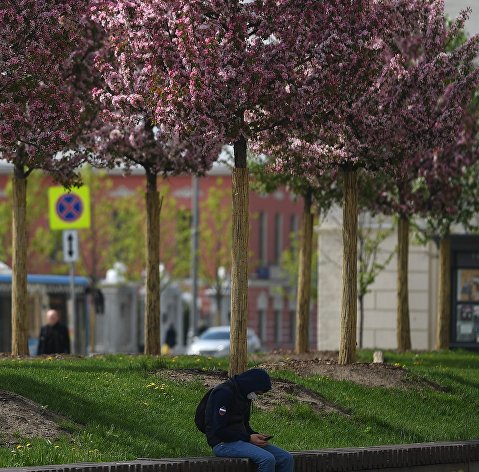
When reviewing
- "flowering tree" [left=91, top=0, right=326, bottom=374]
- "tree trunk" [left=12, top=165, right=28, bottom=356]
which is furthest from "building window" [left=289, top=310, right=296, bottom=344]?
"flowering tree" [left=91, top=0, right=326, bottom=374]

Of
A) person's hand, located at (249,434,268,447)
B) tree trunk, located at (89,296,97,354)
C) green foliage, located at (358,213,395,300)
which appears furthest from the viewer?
tree trunk, located at (89,296,97,354)

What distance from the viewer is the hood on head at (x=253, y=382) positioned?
549 inches

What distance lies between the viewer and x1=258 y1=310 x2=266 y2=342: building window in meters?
101

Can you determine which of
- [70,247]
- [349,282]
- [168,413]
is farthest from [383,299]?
[168,413]

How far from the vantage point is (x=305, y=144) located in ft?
69.1

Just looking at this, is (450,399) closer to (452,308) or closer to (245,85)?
(245,85)

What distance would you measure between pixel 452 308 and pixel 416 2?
49.6 ft

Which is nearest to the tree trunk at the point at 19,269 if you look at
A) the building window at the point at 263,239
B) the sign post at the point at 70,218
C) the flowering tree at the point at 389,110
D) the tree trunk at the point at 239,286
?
the flowering tree at the point at 389,110

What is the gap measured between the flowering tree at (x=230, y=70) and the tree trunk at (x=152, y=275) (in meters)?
6.47

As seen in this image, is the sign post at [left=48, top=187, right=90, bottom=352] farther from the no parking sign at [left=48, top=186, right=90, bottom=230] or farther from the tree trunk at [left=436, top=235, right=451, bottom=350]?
the tree trunk at [left=436, top=235, right=451, bottom=350]

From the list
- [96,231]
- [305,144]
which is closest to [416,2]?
[305,144]

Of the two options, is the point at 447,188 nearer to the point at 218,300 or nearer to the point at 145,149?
the point at 145,149

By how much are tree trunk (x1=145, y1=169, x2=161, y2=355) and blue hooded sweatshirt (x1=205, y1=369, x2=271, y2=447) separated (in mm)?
10935

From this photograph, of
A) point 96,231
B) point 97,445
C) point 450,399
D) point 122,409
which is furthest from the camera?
point 96,231
